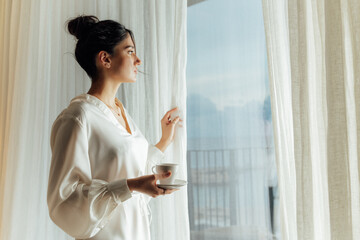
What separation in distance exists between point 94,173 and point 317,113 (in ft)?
2.61

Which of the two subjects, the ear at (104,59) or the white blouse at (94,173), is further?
the ear at (104,59)

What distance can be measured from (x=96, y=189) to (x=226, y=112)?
1.94 ft

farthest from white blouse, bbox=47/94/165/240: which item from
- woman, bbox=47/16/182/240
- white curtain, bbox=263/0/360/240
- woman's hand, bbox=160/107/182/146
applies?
white curtain, bbox=263/0/360/240

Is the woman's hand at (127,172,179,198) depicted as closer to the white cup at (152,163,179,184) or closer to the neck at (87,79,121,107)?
the white cup at (152,163,179,184)

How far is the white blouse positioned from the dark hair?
17 cm

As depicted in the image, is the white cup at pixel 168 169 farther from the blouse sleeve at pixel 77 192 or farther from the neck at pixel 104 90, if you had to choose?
the neck at pixel 104 90

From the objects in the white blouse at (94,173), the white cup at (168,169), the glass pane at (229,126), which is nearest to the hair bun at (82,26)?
the white blouse at (94,173)

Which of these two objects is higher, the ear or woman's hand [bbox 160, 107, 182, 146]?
the ear

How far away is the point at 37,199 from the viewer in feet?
6.39

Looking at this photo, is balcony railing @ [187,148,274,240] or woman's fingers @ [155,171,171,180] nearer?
woman's fingers @ [155,171,171,180]

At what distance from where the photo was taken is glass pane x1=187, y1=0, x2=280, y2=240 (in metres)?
1.36

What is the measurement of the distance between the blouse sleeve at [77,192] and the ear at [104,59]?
0.34 m

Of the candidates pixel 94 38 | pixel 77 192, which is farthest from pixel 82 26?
pixel 77 192

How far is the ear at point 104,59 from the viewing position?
1464 mm
